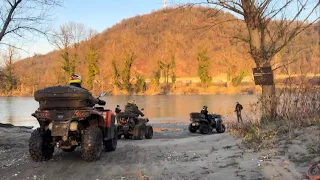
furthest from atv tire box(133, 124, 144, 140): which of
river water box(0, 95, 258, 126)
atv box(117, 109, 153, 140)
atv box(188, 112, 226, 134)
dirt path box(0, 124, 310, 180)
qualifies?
dirt path box(0, 124, 310, 180)

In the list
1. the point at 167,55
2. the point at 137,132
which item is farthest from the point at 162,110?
the point at 167,55

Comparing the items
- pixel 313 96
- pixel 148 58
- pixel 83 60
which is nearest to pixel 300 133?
pixel 313 96

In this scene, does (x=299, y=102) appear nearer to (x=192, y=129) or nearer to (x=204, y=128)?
(x=204, y=128)

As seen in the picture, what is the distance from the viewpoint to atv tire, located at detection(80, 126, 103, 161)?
25.4 ft

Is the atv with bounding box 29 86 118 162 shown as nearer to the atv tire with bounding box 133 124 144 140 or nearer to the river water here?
the atv tire with bounding box 133 124 144 140

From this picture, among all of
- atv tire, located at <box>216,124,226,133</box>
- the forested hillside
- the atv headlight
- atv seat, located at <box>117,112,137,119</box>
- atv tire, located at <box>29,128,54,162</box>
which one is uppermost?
the forested hillside

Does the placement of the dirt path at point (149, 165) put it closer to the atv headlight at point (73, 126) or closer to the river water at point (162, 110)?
the atv headlight at point (73, 126)

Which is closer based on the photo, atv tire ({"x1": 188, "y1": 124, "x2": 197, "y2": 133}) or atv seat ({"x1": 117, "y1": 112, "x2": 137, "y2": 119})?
atv seat ({"x1": 117, "y1": 112, "x2": 137, "y2": 119})

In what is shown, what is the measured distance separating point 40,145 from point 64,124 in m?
0.73

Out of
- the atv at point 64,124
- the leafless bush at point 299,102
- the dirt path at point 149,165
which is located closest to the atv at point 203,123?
the leafless bush at point 299,102

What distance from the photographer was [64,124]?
777 centimetres

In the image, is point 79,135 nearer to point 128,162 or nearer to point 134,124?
point 128,162

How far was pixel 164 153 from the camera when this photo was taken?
870 centimetres

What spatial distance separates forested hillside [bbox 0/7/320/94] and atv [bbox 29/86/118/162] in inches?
200
